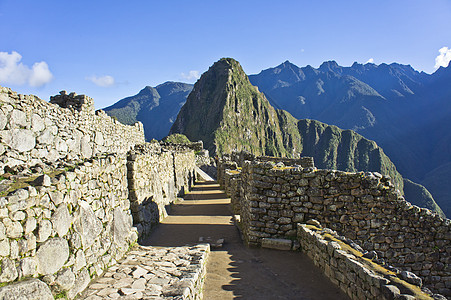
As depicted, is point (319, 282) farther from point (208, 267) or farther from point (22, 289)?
point (22, 289)

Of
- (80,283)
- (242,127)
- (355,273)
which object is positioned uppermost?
(242,127)

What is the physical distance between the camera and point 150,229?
9.11 m

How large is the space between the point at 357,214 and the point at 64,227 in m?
6.94

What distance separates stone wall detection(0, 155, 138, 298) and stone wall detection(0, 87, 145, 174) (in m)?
1.39

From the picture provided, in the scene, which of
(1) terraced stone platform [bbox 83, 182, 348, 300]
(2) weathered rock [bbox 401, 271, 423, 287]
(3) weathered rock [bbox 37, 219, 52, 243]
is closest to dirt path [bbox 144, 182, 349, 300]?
(1) terraced stone platform [bbox 83, 182, 348, 300]

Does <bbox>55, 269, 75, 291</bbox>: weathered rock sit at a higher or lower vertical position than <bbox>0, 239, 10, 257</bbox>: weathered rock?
lower

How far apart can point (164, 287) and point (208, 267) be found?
2256 millimetres

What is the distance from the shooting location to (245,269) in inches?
267

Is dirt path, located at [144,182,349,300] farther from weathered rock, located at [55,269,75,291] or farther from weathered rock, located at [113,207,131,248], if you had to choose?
weathered rock, located at [55,269,75,291]

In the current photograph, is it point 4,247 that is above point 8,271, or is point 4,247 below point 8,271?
above

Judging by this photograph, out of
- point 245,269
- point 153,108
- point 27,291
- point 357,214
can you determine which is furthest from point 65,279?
point 153,108

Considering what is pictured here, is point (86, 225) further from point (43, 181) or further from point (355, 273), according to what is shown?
point (355, 273)

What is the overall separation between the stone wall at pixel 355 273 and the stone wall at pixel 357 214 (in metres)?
0.94

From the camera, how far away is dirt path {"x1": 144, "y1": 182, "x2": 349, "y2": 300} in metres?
5.57
